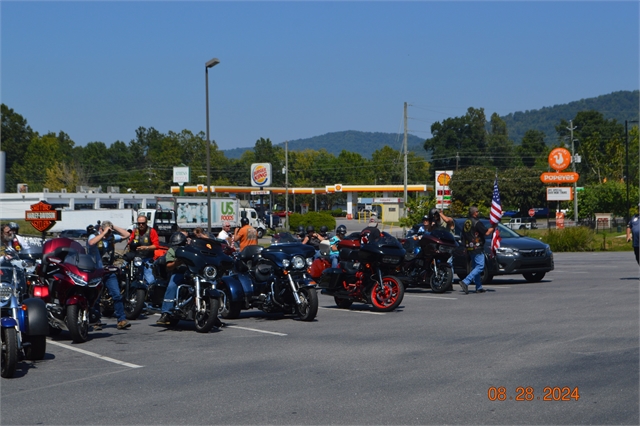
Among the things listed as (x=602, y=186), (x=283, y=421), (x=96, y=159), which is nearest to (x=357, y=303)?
(x=283, y=421)

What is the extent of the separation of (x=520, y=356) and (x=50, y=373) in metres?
5.41

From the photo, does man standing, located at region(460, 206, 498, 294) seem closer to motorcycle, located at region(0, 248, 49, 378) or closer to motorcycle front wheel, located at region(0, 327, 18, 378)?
motorcycle, located at region(0, 248, 49, 378)

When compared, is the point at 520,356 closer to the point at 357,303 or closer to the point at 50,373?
the point at 50,373

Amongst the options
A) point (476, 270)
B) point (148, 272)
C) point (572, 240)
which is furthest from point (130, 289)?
point (572, 240)

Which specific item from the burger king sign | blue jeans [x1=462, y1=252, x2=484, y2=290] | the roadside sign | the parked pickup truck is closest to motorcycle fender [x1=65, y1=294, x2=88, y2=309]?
blue jeans [x1=462, y1=252, x2=484, y2=290]

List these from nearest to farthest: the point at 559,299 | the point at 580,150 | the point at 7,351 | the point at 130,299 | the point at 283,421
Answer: the point at 283,421, the point at 7,351, the point at 130,299, the point at 559,299, the point at 580,150

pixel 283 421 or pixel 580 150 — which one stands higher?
pixel 580 150

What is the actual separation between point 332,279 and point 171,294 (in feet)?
11.6

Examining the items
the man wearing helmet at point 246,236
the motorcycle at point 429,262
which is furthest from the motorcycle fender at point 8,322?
the motorcycle at point 429,262

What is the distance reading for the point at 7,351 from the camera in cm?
842

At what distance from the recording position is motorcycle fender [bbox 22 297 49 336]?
9.08m

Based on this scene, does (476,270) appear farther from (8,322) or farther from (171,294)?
(8,322)

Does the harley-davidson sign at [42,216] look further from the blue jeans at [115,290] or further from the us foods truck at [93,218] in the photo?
the us foods truck at [93,218]

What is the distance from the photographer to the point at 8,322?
27.5 ft
